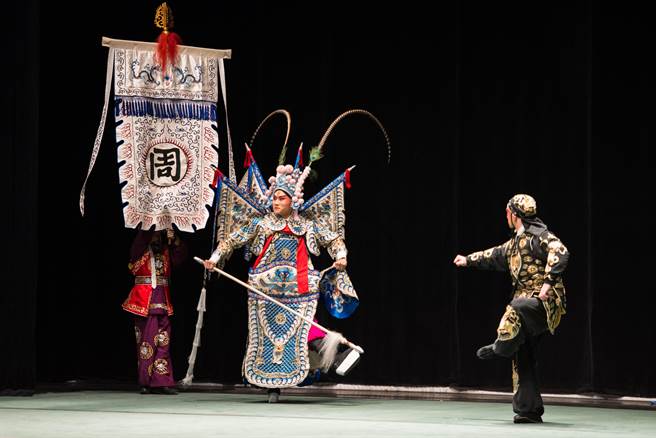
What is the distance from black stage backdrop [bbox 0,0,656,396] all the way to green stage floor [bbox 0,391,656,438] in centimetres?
Result: 69

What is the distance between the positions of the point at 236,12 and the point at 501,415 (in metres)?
3.69

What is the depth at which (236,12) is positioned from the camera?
8891 mm

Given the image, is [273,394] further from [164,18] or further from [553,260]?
[164,18]

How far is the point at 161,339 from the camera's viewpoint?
8.06 meters

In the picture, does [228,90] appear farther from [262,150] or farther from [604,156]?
[604,156]

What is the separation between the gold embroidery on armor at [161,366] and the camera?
8.04m

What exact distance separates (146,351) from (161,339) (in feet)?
0.40

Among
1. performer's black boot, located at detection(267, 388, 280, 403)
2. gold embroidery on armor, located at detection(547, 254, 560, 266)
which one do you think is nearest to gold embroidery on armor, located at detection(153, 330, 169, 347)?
performer's black boot, located at detection(267, 388, 280, 403)

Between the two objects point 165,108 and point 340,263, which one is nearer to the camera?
point 340,263

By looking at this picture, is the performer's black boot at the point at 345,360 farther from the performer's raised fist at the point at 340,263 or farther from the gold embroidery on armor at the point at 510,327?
the gold embroidery on armor at the point at 510,327

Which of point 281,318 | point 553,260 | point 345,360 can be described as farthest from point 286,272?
point 553,260

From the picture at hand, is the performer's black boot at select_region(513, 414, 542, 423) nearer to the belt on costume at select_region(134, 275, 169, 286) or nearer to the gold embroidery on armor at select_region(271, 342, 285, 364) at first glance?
the gold embroidery on armor at select_region(271, 342, 285, 364)

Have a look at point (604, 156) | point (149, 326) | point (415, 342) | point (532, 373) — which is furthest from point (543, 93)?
point (149, 326)

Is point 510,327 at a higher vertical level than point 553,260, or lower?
lower
